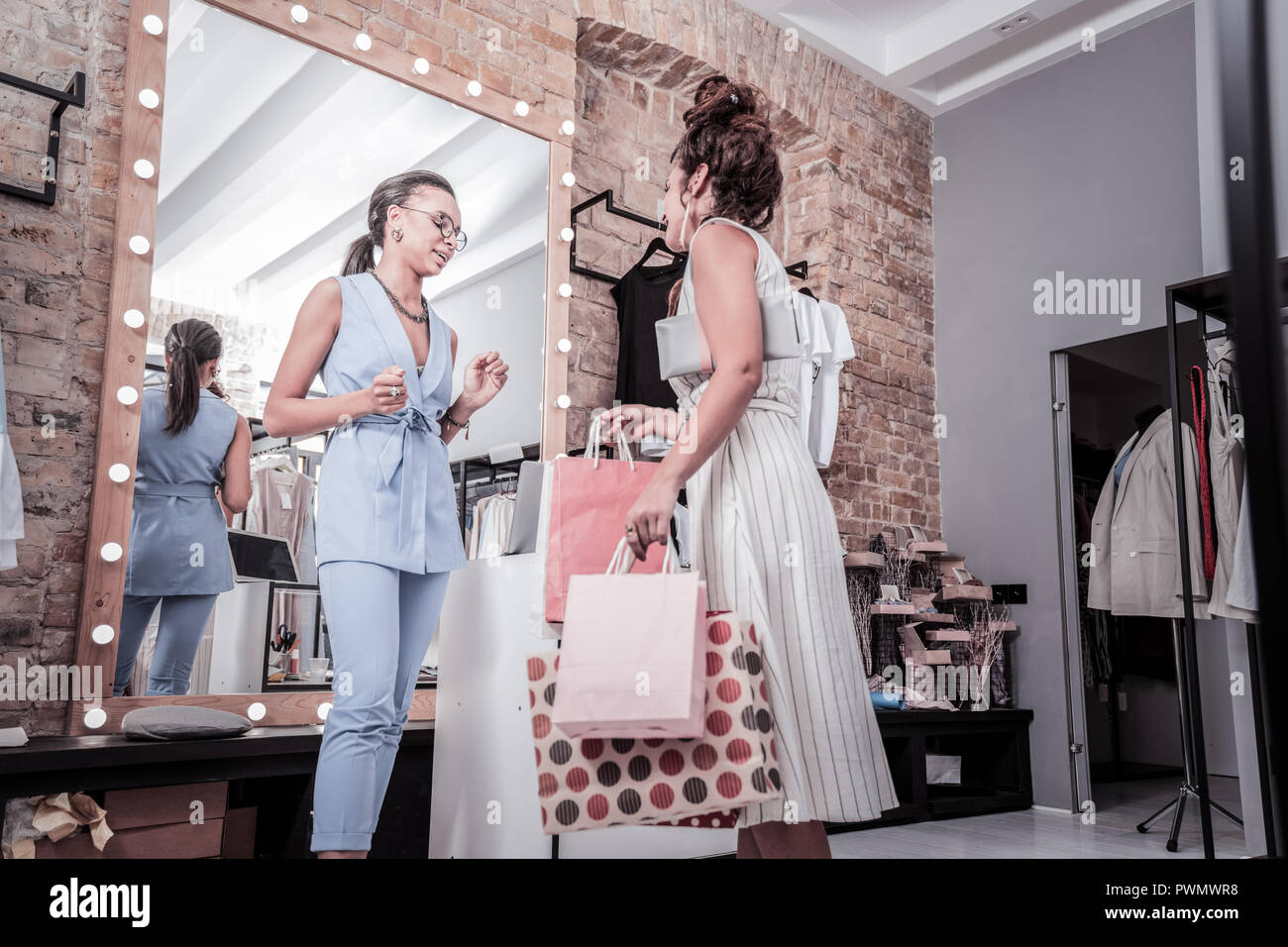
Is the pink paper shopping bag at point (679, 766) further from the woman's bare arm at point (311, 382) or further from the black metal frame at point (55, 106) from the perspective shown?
the black metal frame at point (55, 106)

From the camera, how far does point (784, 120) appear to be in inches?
172

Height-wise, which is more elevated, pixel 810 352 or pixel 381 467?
pixel 810 352

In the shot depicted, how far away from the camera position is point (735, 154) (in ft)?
5.45

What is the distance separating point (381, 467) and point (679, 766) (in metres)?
1.35

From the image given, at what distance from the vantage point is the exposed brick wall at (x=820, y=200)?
3670 millimetres

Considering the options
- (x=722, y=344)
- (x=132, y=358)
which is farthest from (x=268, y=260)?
(x=722, y=344)

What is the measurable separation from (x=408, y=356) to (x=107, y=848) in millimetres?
1338

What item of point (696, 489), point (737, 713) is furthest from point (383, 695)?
point (737, 713)

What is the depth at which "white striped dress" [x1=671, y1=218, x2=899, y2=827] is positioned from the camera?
1.36 metres

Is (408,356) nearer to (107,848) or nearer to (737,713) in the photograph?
(107,848)

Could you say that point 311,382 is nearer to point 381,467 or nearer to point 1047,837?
point 381,467

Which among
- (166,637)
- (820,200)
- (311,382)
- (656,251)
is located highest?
(820,200)

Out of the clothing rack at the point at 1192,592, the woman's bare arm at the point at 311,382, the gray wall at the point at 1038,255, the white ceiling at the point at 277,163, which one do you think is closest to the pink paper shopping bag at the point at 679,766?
the woman's bare arm at the point at 311,382

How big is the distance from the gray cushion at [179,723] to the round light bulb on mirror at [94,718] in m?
0.05
